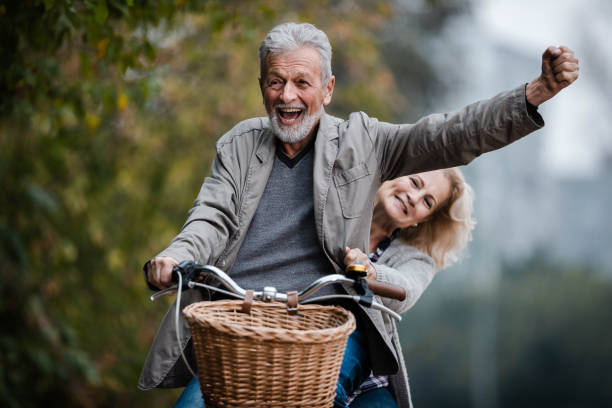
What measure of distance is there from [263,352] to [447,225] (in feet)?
6.17

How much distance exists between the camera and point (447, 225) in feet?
12.2

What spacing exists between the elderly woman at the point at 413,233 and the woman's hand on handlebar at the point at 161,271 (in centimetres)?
99

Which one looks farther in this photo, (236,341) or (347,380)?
(347,380)

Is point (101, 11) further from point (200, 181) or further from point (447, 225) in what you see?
point (200, 181)

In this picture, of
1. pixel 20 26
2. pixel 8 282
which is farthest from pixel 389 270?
pixel 8 282

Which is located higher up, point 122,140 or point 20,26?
point 20,26

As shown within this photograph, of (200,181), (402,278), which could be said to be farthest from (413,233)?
(200,181)

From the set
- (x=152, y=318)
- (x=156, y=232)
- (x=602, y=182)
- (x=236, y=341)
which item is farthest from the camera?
(x=602, y=182)

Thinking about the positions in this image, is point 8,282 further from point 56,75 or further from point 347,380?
point 347,380

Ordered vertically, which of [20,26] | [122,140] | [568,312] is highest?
[20,26]

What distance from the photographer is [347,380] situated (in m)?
2.78

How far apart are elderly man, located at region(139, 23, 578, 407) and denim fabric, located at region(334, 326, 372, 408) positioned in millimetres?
43

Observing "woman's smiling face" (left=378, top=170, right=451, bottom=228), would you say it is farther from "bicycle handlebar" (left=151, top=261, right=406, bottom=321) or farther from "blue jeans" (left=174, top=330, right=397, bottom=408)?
"bicycle handlebar" (left=151, top=261, right=406, bottom=321)

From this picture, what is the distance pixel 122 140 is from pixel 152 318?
1998mm
